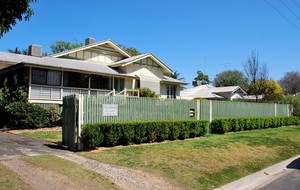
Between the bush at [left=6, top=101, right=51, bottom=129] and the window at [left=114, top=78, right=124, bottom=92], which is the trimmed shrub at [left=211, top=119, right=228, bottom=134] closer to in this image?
the bush at [left=6, top=101, right=51, bottom=129]

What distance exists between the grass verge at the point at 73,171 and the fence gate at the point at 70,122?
2.32 m

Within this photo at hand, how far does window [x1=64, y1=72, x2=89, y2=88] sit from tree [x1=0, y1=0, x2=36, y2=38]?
20.6 meters

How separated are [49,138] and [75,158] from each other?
6.32 m

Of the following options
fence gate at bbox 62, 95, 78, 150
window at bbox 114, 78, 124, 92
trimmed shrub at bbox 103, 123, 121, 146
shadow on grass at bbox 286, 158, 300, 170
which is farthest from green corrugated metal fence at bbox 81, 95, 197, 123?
window at bbox 114, 78, 124, 92

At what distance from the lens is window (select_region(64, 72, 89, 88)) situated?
2640 centimetres

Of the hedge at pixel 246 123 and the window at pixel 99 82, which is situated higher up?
the window at pixel 99 82

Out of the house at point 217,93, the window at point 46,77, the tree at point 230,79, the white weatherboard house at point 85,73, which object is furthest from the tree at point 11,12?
the tree at point 230,79

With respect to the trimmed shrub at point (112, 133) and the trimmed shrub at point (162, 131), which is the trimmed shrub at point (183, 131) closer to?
the trimmed shrub at point (162, 131)

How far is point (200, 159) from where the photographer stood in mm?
11023

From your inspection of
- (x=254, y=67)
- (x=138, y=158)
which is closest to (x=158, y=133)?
(x=138, y=158)

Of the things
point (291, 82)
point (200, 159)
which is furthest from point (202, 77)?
point (200, 159)

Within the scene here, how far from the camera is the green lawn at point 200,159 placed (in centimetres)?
911

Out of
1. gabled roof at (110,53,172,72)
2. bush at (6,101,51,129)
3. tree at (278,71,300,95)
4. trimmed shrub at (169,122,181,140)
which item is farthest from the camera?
tree at (278,71,300,95)

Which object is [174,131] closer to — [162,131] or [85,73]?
[162,131]
